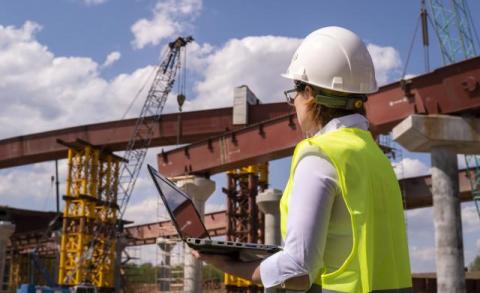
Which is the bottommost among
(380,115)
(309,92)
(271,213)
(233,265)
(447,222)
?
(233,265)

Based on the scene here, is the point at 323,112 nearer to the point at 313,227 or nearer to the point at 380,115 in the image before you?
the point at 313,227

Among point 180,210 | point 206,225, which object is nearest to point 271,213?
point 206,225

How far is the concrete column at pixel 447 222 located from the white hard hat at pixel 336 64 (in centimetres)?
1421

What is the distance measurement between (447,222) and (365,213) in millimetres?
14668

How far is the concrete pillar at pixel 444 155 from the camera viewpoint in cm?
1529

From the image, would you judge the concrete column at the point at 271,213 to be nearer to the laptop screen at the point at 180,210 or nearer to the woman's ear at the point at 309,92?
the laptop screen at the point at 180,210

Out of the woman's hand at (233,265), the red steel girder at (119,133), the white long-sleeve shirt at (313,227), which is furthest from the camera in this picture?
the red steel girder at (119,133)

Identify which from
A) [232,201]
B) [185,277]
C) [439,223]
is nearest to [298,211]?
[439,223]

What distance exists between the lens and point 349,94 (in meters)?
2.12

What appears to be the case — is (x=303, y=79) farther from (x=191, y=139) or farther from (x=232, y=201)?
(x=232, y=201)

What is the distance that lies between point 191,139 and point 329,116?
83.6 feet

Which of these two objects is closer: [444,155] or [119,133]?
[444,155]

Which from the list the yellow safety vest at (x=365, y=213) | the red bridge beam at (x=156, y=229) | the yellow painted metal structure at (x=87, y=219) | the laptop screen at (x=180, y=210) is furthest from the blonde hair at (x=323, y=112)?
the red bridge beam at (x=156, y=229)

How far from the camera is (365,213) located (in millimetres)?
1835
